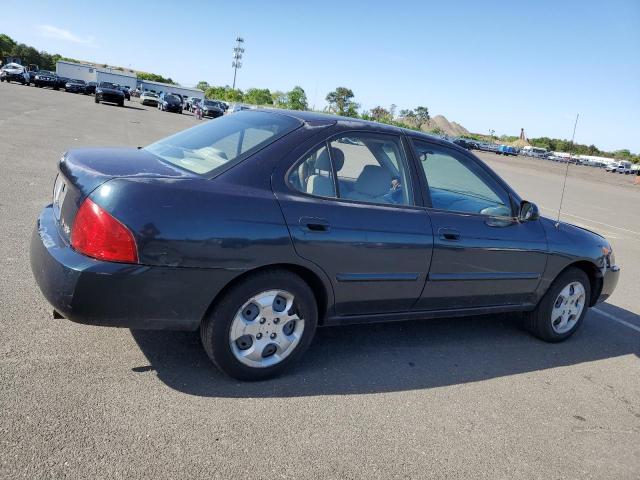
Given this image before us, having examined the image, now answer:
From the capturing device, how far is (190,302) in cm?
305

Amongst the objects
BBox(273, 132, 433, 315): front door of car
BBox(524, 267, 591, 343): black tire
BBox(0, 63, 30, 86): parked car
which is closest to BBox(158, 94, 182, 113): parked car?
BBox(0, 63, 30, 86): parked car

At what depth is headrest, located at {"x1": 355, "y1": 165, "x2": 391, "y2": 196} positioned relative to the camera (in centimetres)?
384

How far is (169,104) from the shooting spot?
49.1 meters

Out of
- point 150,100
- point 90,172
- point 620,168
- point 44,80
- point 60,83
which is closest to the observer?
point 90,172

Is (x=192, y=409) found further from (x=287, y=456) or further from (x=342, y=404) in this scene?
(x=342, y=404)

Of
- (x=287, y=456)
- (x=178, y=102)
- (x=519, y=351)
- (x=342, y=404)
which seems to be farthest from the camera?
(x=178, y=102)

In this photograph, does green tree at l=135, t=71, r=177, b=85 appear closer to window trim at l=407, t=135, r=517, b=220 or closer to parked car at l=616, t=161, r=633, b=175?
parked car at l=616, t=161, r=633, b=175

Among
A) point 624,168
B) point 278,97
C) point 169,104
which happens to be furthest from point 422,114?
point 169,104

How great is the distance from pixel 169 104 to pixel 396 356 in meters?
48.7

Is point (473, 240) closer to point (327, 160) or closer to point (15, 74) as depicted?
point (327, 160)

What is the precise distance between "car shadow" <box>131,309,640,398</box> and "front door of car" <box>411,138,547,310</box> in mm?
414

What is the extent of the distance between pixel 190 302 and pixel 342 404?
1.09 metres

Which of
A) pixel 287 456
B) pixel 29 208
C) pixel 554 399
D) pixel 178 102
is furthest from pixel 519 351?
pixel 178 102

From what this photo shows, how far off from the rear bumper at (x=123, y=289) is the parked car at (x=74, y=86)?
58424 millimetres
